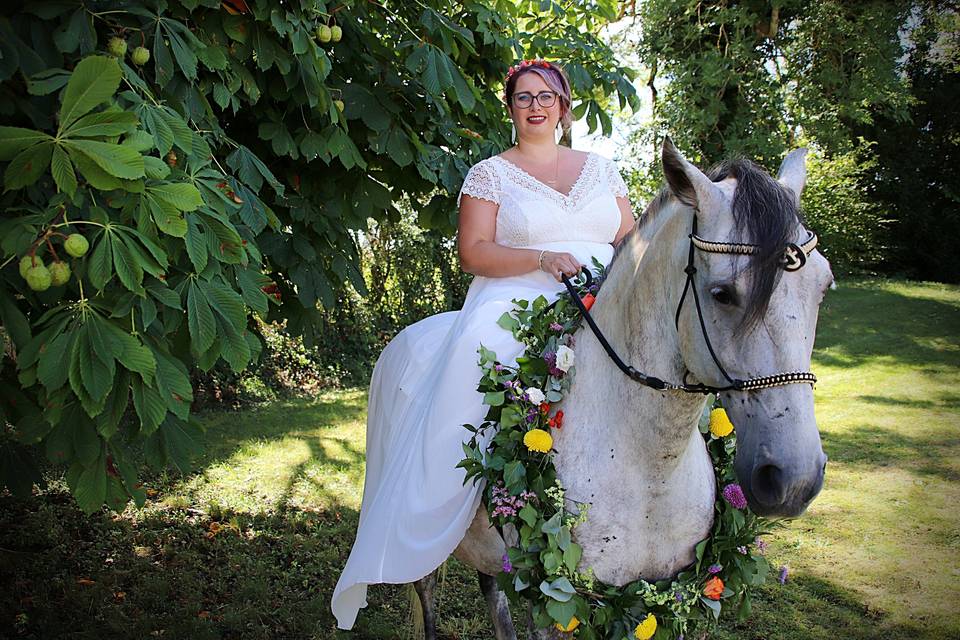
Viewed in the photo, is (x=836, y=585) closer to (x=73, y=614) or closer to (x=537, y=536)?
(x=537, y=536)

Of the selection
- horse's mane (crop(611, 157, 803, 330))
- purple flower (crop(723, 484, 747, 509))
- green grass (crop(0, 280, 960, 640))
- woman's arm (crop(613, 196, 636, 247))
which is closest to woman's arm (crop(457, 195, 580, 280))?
woman's arm (crop(613, 196, 636, 247))

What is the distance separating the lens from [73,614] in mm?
4523

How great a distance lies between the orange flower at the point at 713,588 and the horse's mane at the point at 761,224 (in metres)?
1.05

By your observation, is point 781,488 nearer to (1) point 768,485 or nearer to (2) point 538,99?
(1) point 768,485

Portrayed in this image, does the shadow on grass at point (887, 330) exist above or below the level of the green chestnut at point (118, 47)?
below

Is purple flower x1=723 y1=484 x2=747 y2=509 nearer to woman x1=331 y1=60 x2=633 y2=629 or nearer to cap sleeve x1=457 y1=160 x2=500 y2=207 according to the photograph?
woman x1=331 y1=60 x2=633 y2=629

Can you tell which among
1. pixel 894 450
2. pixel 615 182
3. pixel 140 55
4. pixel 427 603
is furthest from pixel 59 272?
pixel 894 450

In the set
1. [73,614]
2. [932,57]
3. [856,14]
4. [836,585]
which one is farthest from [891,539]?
[932,57]

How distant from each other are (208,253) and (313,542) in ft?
13.8

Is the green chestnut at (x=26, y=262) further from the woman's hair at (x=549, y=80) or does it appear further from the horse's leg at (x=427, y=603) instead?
the horse's leg at (x=427, y=603)

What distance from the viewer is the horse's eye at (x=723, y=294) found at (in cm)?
175

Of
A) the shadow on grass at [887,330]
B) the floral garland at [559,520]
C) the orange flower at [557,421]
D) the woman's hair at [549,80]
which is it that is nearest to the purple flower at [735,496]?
the floral garland at [559,520]

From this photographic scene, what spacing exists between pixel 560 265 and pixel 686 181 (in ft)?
2.41

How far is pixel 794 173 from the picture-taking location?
2094 mm
